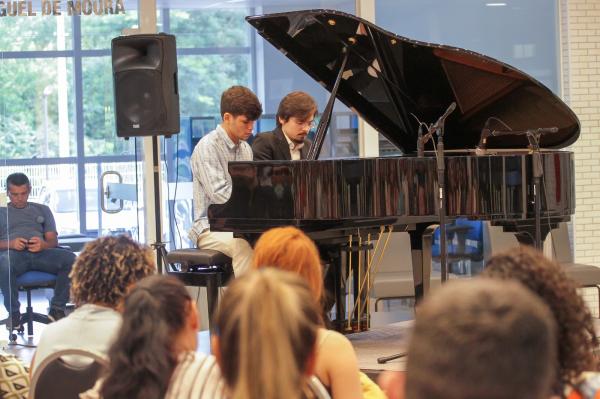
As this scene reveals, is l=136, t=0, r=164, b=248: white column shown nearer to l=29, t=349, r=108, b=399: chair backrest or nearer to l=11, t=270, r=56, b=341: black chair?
l=11, t=270, r=56, b=341: black chair

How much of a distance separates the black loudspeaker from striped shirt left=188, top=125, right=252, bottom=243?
320 mm

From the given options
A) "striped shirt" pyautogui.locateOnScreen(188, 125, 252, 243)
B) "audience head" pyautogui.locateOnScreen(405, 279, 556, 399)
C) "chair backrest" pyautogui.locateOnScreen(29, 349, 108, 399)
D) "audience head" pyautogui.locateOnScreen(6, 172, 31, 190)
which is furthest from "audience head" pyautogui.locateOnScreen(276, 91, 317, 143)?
"audience head" pyautogui.locateOnScreen(405, 279, 556, 399)

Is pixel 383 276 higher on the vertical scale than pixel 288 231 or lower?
lower

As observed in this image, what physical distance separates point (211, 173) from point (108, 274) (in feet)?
11.3

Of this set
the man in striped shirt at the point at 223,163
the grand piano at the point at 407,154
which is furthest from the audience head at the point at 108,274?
the man in striped shirt at the point at 223,163

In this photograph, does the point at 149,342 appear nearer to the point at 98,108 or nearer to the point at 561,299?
the point at 561,299

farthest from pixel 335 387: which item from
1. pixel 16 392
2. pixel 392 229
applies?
pixel 392 229

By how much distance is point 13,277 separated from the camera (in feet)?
24.5

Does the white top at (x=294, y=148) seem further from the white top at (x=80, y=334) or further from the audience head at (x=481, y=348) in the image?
the audience head at (x=481, y=348)

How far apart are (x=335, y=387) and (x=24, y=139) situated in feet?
18.1

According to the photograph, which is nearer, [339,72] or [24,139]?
[339,72]

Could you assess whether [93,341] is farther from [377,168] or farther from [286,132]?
[286,132]

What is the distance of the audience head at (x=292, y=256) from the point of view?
A: 288cm

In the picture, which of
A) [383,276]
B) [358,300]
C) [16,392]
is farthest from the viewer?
[383,276]
